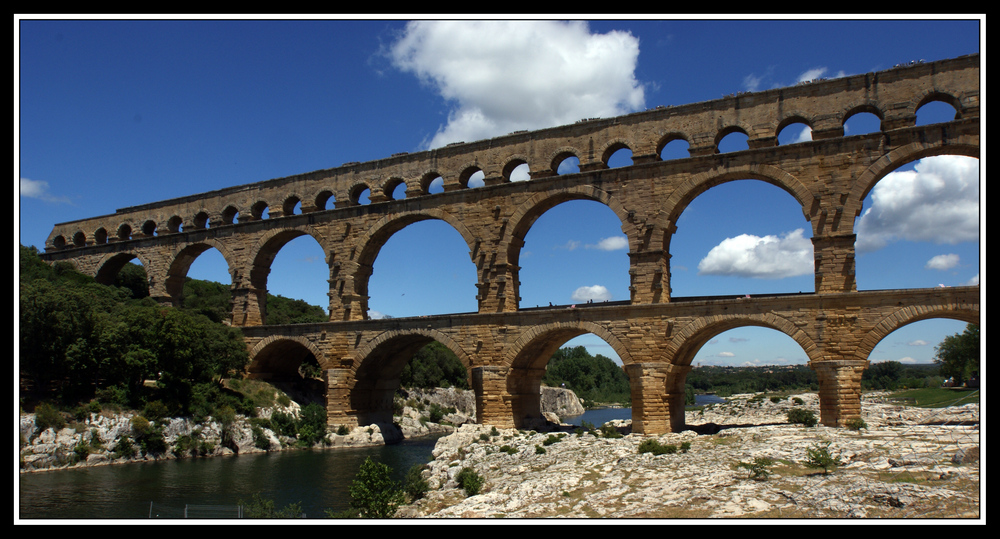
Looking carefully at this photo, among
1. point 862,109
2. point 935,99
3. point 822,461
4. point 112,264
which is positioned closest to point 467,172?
point 862,109

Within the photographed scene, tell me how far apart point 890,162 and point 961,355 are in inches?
1258

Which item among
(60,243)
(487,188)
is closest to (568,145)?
(487,188)

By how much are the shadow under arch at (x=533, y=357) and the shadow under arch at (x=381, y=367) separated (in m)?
2.22

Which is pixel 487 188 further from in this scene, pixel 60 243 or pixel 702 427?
pixel 60 243

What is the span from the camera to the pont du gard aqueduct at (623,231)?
20984 mm

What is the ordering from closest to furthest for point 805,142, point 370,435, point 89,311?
1. point 805,142
2. point 89,311
3. point 370,435

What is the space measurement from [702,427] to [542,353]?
6.46m

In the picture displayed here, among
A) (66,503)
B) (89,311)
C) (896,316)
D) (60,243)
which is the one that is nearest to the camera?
(66,503)

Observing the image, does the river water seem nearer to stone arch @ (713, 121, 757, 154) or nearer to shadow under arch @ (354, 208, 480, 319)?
shadow under arch @ (354, 208, 480, 319)

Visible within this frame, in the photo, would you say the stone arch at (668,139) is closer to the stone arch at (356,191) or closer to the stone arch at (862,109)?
the stone arch at (862,109)

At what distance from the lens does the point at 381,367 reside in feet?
98.4

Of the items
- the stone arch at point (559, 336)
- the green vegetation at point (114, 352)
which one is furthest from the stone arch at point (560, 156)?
the green vegetation at point (114, 352)

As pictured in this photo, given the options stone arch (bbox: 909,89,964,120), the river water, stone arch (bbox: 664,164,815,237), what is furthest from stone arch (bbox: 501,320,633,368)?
stone arch (bbox: 909,89,964,120)

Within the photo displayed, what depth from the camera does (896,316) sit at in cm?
2017
